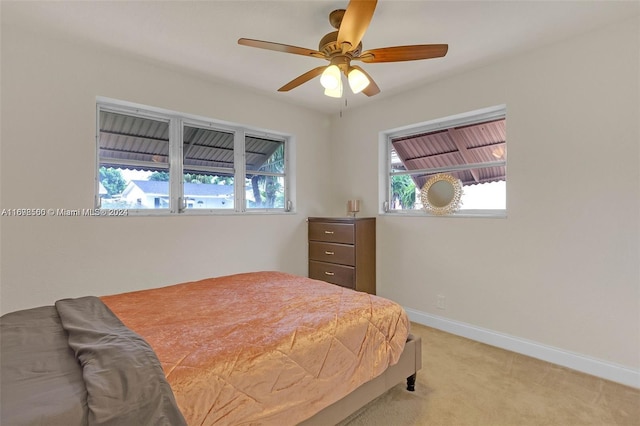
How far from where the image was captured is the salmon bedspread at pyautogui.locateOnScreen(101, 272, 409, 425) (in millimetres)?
1162

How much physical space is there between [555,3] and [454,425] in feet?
8.58

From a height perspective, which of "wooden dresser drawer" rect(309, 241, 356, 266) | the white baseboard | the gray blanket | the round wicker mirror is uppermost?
the round wicker mirror

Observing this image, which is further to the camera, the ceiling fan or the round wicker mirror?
the round wicker mirror

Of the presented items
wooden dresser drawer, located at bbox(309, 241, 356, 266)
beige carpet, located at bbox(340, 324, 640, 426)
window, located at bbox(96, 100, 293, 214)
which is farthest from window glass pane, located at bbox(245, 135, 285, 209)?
beige carpet, located at bbox(340, 324, 640, 426)

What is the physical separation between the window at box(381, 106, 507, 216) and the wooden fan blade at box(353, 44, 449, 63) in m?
1.37

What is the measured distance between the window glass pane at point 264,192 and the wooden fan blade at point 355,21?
223 cm

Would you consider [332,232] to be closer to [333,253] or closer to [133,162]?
[333,253]

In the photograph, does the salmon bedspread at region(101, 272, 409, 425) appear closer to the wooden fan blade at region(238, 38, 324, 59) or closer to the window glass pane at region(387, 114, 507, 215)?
the wooden fan blade at region(238, 38, 324, 59)

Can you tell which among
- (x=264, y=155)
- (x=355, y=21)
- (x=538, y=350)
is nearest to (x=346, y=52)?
(x=355, y=21)

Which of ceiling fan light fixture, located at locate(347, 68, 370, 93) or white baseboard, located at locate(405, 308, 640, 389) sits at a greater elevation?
ceiling fan light fixture, located at locate(347, 68, 370, 93)

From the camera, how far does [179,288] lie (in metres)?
2.26

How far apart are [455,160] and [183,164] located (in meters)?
2.77

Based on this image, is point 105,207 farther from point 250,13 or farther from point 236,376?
point 236,376

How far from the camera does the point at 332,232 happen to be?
368cm
